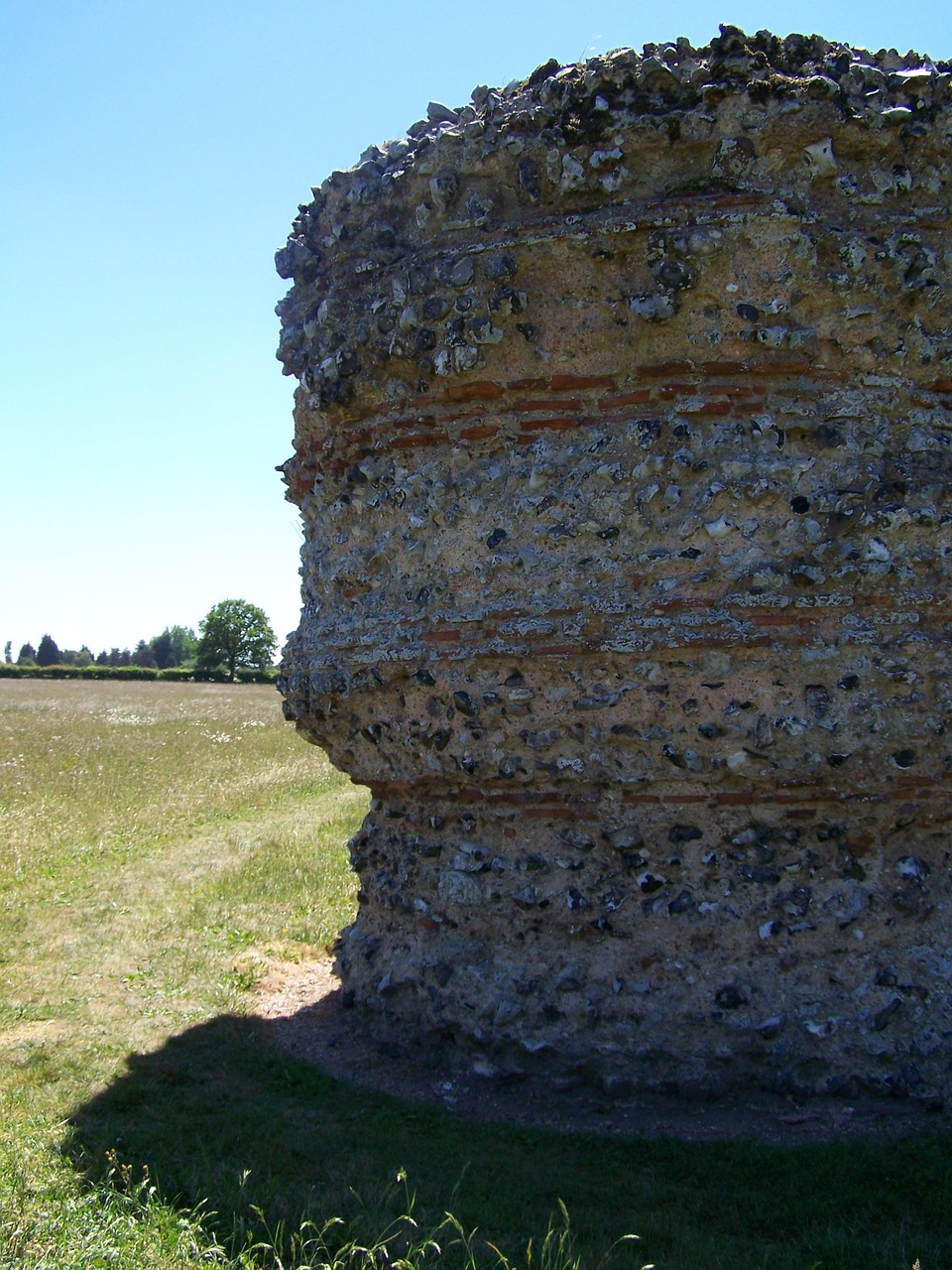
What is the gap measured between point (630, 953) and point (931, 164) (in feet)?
15.0

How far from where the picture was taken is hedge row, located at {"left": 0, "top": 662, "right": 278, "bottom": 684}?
209ft

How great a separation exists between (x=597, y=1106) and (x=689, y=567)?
2804 millimetres

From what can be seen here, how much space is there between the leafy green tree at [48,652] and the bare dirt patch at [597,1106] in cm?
9265

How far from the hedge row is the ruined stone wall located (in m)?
57.1

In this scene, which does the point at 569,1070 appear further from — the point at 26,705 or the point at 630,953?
the point at 26,705

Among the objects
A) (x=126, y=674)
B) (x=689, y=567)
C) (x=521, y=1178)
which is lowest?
(x=521, y=1178)

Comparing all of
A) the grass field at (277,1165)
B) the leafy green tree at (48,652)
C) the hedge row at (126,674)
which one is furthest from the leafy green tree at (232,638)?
the grass field at (277,1165)

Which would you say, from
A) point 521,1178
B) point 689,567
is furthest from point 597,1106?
point 689,567

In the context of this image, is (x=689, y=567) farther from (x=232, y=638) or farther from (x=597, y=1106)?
(x=232, y=638)

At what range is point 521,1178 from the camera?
483 cm

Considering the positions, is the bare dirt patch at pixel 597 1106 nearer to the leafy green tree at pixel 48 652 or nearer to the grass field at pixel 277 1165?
the grass field at pixel 277 1165

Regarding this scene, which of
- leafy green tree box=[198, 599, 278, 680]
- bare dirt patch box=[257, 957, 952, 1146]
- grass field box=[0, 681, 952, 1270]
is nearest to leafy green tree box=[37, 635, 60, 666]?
leafy green tree box=[198, 599, 278, 680]

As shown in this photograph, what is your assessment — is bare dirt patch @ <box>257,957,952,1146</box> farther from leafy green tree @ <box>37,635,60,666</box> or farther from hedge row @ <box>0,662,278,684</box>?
leafy green tree @ <box>37,635,60,666</box>

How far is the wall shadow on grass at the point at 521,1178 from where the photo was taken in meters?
4.27
